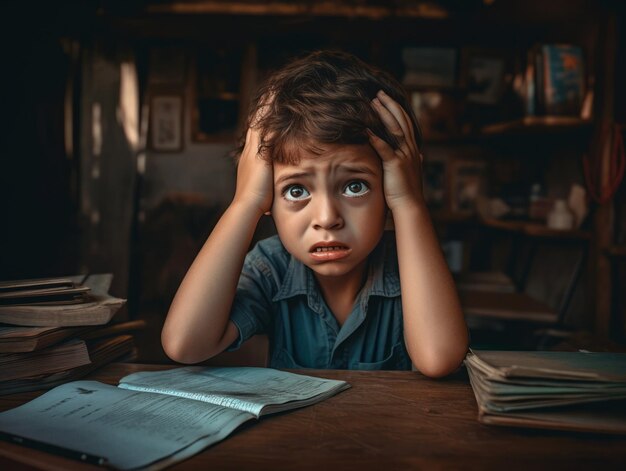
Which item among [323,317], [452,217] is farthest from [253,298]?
[452,217]

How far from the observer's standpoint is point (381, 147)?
3.42 ft

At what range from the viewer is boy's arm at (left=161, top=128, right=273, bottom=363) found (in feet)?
3.35

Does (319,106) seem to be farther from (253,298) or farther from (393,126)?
(253,298)

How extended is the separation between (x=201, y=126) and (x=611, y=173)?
2.78 m

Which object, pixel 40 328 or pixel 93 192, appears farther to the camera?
pixel 93 192

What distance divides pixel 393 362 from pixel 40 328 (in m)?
0.75

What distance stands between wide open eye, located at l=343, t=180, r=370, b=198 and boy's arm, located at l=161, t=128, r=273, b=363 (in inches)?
6.1

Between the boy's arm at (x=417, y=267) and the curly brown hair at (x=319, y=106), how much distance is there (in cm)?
3

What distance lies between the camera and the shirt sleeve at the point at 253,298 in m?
1.12

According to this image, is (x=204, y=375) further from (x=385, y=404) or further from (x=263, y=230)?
(x=263, y=230)

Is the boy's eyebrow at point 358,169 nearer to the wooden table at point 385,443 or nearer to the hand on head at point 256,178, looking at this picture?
the hand on head at point 256,178

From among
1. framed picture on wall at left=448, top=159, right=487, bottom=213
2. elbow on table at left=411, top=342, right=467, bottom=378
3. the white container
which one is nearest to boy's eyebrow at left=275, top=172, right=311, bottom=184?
elbow on table at left=411, top=342, right=467, bottom=378

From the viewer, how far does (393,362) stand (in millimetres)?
1275

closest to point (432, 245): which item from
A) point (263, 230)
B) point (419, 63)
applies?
point (263, 230)
